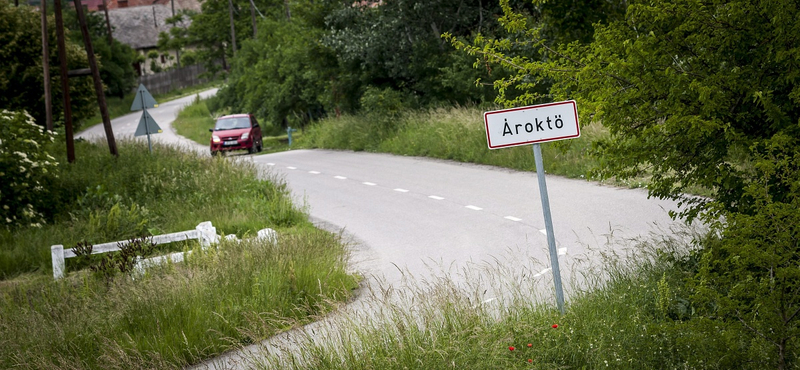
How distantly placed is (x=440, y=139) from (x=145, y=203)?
10546 millimetres

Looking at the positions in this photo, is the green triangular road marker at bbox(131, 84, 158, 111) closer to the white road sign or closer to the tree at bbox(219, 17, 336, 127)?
the tree at bbox(219, 17, 336, 127)

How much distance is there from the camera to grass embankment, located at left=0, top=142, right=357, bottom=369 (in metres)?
7.13

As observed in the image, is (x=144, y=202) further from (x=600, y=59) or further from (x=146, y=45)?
(x=146, y=45)

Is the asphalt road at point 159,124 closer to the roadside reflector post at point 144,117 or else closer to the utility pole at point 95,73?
the roadside reflector post at point 144,117

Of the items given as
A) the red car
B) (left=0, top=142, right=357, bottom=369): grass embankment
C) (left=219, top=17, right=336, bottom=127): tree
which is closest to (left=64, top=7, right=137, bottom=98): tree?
(left=219, top=17, right=336, bottom=127): tree

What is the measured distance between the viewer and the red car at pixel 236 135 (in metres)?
35.3

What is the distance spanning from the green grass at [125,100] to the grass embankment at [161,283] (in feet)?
127

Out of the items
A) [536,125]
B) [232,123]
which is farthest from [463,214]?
[232,123]

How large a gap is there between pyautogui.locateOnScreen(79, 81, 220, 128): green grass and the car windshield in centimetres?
1831

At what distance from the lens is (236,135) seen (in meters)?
35.5

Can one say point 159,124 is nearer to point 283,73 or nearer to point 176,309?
point 283,73

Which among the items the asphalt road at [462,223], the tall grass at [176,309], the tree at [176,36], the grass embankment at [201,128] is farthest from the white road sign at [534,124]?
the tree at [176,36]

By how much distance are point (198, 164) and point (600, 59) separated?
12.6 m

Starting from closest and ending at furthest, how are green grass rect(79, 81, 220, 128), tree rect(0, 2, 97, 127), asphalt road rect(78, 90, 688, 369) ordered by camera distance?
asphalt road rect(78, 90, 688, 369), tree rect(0, 2, 97, 127), green grass rect(79, 81, 220, 128)
